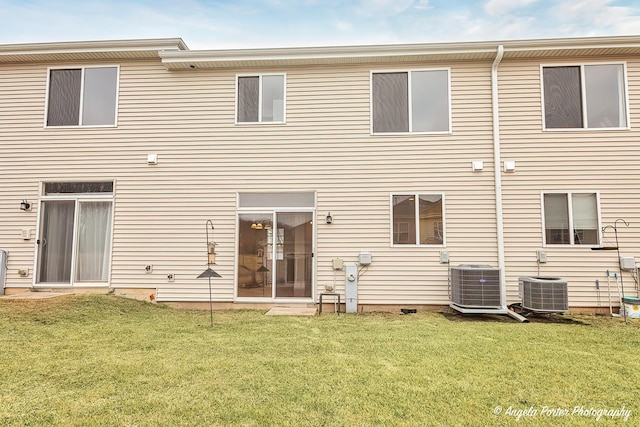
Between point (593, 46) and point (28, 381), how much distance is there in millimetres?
9529

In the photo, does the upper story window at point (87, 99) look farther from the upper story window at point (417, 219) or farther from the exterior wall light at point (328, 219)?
the upper story window at point (417, 219)

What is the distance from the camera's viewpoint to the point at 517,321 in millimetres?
6164

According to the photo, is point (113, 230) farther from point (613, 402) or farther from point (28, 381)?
point (613, 402)

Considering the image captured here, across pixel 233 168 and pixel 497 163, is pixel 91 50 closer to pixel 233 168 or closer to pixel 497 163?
pixel 233 168

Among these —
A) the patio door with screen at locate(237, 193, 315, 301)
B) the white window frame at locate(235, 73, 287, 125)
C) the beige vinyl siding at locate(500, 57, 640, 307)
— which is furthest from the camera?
the white window frame at locate(235, 73, 287, 125)

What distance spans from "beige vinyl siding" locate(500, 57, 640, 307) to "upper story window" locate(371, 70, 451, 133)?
116cm

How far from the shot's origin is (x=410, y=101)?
7289mm

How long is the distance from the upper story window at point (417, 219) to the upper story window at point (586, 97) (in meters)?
2.68

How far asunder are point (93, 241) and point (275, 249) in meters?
3.75

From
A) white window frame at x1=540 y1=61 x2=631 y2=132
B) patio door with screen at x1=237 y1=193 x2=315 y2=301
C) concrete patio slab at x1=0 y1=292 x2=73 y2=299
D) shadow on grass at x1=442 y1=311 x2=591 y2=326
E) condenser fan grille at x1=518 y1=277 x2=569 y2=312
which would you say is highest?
white window frame at x1=540 y1=61 x2=631 y2=132

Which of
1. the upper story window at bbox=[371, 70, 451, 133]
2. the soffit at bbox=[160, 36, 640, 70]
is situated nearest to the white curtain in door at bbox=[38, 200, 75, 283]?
the soffit at bbox=[160, 36, 640, 70]

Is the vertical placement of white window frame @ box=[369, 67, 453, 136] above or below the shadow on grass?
above

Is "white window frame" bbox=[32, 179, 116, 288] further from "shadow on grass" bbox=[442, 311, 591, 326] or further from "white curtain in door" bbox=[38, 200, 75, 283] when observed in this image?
"shadow on grass" bbox=[442, 311, 591, 326]

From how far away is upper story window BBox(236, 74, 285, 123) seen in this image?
7.50 m
